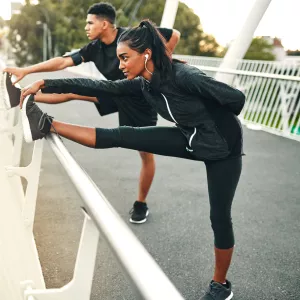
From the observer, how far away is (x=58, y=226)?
3658 mm

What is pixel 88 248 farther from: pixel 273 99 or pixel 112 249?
pixel 273 99

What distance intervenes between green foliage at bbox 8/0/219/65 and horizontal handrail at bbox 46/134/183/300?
60.1m

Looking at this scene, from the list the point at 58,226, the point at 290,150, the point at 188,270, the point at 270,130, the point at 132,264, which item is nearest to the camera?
the point at 132,264

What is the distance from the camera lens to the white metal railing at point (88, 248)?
81 cm

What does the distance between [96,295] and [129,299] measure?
220mm

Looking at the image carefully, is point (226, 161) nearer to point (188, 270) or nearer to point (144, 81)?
point (144, 81)

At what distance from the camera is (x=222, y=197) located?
2381 millimetres

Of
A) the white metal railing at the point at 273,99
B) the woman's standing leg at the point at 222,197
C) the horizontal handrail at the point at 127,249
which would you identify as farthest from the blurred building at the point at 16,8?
the horizontal handrail at the point at 127,249

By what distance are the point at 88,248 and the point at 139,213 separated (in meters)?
2.47

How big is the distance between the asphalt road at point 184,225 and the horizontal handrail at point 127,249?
17 centimetres

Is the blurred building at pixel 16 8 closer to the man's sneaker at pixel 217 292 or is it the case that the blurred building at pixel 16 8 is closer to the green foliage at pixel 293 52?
the green foliage at pixel 293 52

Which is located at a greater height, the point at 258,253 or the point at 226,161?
the point at 226,161

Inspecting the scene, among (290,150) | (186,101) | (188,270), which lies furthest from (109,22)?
(290,150)

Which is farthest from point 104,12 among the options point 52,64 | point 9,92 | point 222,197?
point 222,197
